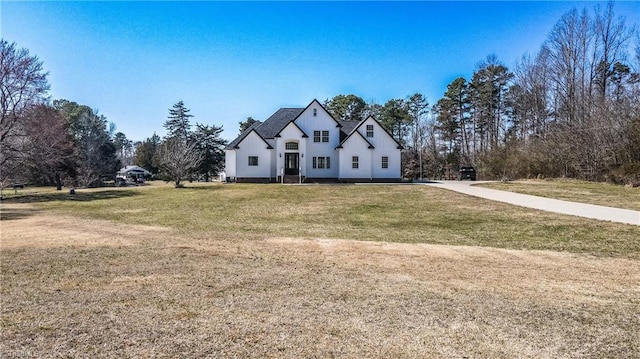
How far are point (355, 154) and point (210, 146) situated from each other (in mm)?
27241

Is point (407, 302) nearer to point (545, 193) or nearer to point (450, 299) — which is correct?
point (450, 299)

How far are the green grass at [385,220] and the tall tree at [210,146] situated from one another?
31.4 m

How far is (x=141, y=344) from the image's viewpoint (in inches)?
139

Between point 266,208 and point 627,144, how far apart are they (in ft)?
87.4

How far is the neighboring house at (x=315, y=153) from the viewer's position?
Result: 106 ft

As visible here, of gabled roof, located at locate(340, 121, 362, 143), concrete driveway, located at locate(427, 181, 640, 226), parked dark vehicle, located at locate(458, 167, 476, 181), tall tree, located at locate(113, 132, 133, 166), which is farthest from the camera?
tall tree, located at locate(113, 132, 133, 166)

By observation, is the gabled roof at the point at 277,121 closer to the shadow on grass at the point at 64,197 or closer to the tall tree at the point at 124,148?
the shadow on grass at the point at 64,197

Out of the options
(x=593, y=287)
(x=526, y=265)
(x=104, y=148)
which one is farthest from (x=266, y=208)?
(x=104, y=148)

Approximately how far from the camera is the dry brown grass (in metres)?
3.53

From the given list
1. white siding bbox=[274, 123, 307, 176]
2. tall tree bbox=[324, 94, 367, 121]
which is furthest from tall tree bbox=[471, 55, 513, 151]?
white siding bbox=[274, 123, 307, 176]

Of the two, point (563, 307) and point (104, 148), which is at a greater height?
point (104, 148)

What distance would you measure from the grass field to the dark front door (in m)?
21.2

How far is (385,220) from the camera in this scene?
13.3 meters

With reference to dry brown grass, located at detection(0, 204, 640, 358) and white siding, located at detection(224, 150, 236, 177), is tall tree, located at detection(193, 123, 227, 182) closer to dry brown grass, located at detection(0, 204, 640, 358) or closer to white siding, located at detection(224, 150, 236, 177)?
white siding, located at detection(224, 150, 236, 177)
